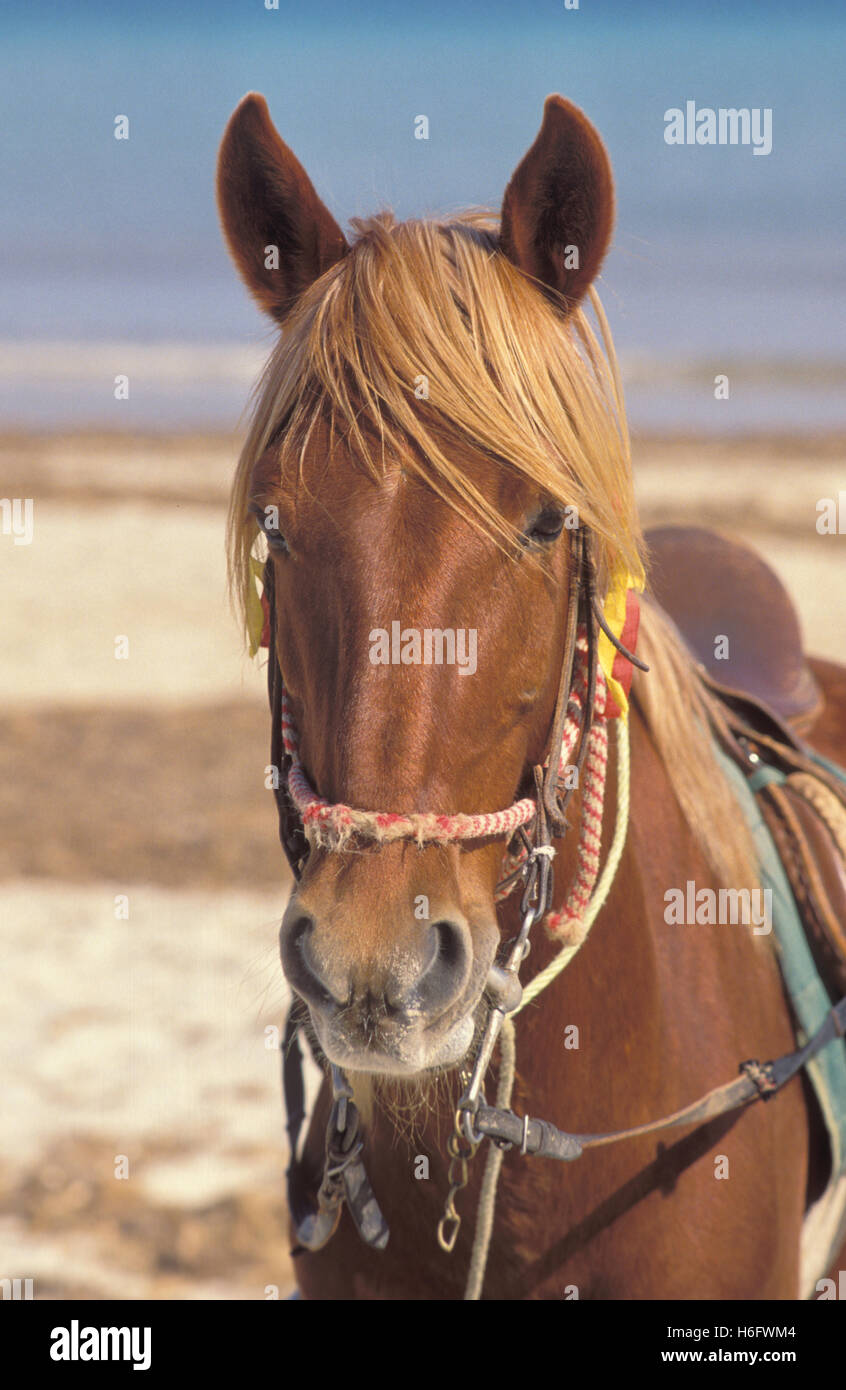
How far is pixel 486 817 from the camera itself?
5.38 feet

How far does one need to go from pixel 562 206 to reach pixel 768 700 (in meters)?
1.70

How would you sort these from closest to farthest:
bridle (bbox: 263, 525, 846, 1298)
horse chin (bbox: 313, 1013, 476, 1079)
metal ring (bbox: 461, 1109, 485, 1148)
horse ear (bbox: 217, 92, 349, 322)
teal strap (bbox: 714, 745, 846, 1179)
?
1. horse chin (bbox: 313, 1013, 476, 1079)
2. bridle (bbox: 263, 525, 846, 1298)
3. metal ring (bbox: 461, 1109, 485, 1148)
4. horse ear (bbox: 217, 92, 349, 322)
5. teal strap (bbox: 714, 745, 846, 1179)

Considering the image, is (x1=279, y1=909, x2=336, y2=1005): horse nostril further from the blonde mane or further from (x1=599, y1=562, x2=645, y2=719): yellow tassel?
(x1=599, y1=562, x2=645, y2=719): yellow tassel

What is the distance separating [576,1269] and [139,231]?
75.5m

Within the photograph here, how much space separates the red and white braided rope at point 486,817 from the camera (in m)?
1.53

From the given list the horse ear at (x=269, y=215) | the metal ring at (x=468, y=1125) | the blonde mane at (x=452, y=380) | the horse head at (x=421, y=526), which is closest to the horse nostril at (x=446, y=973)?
the horse head at (x=421, y=526)

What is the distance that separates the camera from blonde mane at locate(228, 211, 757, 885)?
1668 mm

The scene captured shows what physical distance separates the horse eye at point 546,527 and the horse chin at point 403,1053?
0.65 m

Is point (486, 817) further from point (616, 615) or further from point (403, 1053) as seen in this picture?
point (616, 615)

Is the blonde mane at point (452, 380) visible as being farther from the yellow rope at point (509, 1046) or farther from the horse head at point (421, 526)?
the yellow rope at point (509, 1046)

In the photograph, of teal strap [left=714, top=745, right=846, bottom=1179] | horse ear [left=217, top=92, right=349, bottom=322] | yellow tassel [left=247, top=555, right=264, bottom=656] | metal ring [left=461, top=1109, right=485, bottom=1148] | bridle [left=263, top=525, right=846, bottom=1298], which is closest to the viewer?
bridle [left=263, top=525, right=846, bottom=1298]

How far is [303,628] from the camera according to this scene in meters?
1.69

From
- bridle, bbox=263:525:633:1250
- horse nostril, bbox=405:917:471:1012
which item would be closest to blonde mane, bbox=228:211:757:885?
bridle, bbox=263:525:633:1250
